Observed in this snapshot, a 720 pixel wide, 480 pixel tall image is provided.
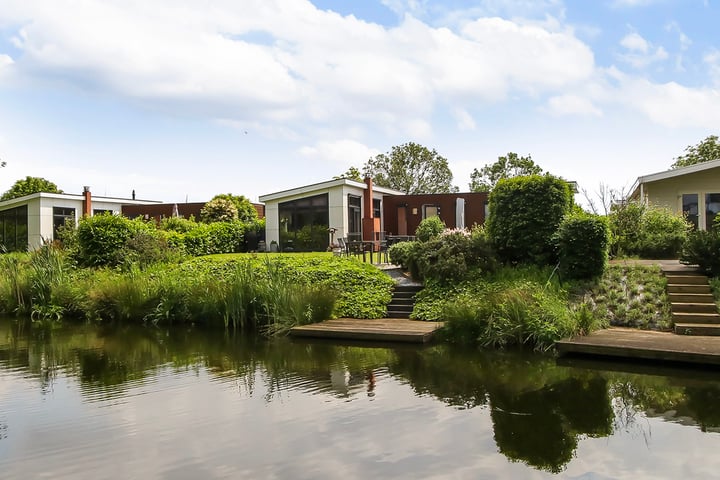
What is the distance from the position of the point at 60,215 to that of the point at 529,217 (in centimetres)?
2258

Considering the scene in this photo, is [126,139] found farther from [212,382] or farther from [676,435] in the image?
[676,435]

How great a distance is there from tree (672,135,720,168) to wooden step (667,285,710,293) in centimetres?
2831

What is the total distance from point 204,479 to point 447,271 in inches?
296

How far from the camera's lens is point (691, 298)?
9008mm

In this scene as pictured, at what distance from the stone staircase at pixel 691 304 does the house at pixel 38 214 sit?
22597mm

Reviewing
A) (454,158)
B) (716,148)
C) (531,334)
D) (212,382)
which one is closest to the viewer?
(212,382)

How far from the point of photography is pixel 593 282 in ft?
32.6

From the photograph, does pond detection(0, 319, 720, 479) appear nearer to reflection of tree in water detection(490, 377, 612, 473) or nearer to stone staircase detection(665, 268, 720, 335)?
reflection of tree in water detection(490, 377, 612, 473)

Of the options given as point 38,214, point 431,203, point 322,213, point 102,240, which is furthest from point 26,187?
point 431,203

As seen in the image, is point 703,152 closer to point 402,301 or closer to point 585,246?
point 585,246

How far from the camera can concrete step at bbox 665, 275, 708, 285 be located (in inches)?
374

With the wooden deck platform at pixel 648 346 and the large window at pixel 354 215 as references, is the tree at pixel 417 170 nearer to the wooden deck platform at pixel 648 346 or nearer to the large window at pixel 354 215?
the large window at pixel 354 215

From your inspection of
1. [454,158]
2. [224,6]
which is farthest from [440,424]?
[454,158]

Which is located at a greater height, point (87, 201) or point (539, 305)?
point (87, 201)
